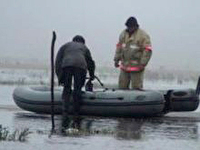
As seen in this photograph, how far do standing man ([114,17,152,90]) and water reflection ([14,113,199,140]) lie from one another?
43.5 inches

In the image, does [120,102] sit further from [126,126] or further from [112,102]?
[126,126]

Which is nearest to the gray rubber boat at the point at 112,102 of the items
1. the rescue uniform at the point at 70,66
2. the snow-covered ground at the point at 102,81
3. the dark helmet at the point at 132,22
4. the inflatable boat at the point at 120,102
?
the inflatable boat at the point at 120,102

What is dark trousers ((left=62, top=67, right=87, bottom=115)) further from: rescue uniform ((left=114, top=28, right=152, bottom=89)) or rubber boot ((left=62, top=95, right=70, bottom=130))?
rescue uniform ((left=114, top=28, right=152, bottom=89))

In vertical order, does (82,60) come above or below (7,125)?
above

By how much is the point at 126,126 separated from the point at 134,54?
2.65m

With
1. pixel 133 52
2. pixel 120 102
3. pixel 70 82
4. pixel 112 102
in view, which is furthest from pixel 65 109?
pixel 133 52

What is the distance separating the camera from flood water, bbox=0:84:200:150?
9719mm

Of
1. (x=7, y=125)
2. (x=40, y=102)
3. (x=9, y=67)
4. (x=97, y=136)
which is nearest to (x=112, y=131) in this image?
(x=97, y=136)

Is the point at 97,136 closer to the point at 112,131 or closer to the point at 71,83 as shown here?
the point at 112,131

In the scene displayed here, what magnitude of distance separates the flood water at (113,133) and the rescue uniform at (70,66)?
553 mm

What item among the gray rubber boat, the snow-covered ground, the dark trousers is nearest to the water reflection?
the gray rubber boat

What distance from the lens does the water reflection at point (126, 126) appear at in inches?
438

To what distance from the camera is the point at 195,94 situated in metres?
14.9

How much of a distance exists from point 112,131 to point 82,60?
273 centimetres
